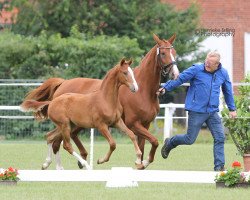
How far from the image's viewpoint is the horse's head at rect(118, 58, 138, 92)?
13.3m

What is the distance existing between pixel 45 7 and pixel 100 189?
19313 millimetres

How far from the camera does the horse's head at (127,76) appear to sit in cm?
1332

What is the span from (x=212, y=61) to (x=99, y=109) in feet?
5.72

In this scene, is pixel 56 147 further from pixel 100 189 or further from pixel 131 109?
pixel 100 189

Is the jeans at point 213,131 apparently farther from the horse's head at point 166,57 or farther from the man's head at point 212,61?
the horse's head at point 166,57

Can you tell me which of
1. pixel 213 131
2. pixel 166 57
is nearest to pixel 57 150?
pixel 166 57

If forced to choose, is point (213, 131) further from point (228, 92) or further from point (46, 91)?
point (46, 91)

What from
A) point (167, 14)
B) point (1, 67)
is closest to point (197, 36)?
point (167, 14)

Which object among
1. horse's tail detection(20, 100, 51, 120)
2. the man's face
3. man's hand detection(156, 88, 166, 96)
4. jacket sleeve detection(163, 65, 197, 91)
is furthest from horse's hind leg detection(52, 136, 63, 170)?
the man's face

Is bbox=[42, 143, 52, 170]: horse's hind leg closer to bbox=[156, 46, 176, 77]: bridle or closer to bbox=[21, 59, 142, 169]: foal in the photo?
bbox=[21, 59, 142, 169]: foal

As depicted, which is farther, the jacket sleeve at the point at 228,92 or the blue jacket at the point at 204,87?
the jacket sleeve at the point at 228,92

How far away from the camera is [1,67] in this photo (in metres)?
26.2

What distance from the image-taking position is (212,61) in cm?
1293

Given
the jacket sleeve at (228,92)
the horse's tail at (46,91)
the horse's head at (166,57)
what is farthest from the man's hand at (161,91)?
the horse's tail at (46,91)
